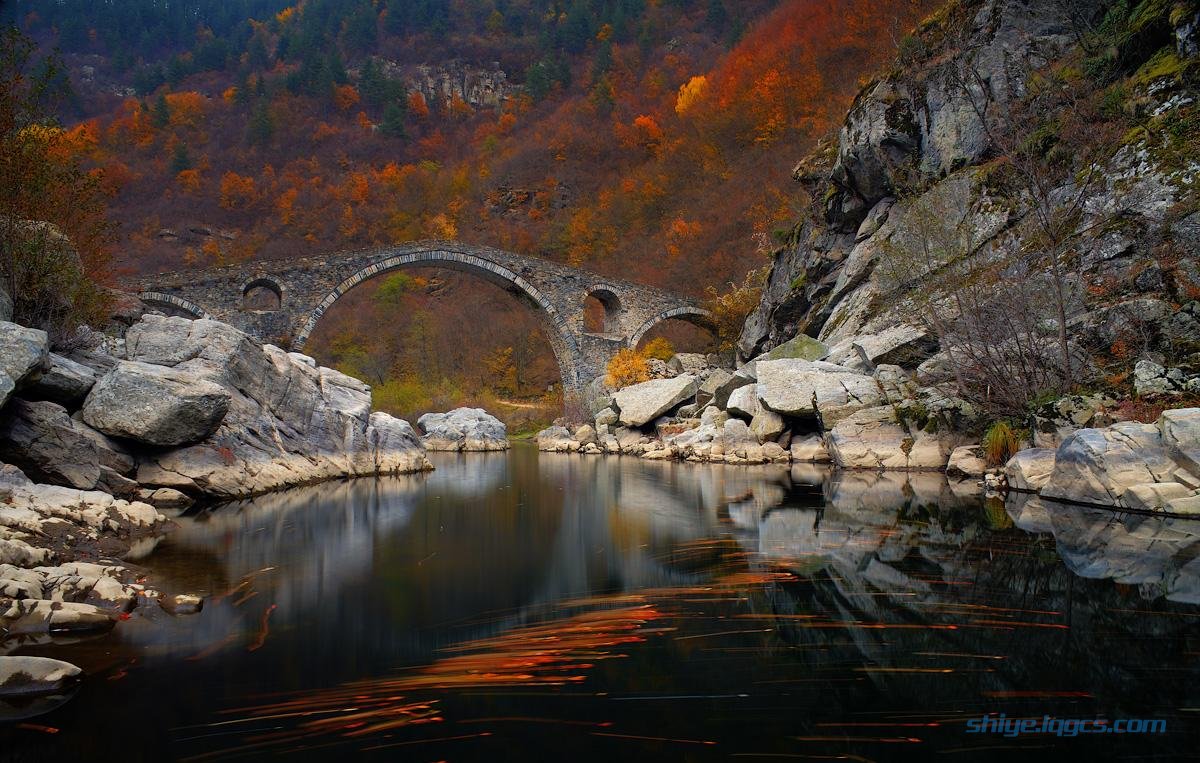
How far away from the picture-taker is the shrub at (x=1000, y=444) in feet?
33.4

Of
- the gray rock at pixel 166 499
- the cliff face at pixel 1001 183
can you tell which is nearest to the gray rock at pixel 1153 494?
the cliff face at pixel 1001 183

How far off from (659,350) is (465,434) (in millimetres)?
11069

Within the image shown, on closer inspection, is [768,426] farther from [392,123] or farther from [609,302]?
[392,123]

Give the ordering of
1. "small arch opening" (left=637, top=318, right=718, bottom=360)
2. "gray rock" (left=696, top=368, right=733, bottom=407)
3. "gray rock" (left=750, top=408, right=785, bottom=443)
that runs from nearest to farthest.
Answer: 1. "gray rock" (left=750, top=408, right=785, bottom=443)
2. "gray rock" (left=696, top=368, right=733, bottom=407)
3. "small arch opening" (left=637, top=318, right=718, bottom=360)

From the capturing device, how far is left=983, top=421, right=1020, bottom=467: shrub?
10188mm

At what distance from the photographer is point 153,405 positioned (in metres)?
8.84

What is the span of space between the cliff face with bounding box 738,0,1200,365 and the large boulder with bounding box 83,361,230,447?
11.2m

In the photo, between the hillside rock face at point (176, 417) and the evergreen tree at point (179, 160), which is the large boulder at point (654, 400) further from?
the evergreen tree at point (179, 160)

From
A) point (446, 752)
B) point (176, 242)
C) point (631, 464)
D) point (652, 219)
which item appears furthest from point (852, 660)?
point (176, 242)

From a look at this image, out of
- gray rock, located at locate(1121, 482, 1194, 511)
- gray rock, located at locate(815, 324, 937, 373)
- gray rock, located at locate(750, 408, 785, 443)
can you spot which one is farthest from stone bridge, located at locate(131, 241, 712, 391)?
gray rock, located at locate(1121, 482, 1194, 511)

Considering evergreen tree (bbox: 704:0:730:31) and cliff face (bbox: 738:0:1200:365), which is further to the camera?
evergreen tree (bbox: 704:0:730:31)

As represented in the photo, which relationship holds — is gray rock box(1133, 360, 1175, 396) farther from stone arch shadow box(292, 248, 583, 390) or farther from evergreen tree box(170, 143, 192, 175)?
evergreen tree box(170, 143, 192, 175)

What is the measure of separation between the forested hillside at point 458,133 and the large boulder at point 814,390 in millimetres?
14630

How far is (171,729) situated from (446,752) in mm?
1170
